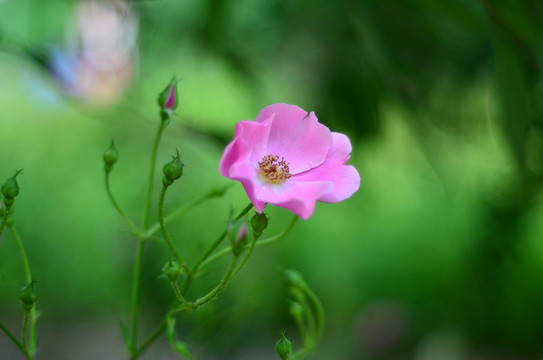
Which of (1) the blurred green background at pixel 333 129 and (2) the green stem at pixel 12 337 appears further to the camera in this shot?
(1) the blurred green background at pixel 333 129

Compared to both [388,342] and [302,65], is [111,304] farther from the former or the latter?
[302,65]

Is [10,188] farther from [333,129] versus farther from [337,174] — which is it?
[333,129]

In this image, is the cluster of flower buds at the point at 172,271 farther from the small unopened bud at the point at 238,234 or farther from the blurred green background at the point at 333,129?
the blurred green background at the point at 333,129

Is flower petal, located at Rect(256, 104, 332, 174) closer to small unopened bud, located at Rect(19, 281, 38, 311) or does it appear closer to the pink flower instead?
the pink flower

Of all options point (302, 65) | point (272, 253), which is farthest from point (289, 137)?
point (272, 253)

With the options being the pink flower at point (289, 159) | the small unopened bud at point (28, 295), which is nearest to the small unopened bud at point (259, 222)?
the pink flower at point (289, 159)

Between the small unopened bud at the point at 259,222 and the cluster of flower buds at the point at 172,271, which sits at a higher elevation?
the small unopened bud at the point at 259,222
